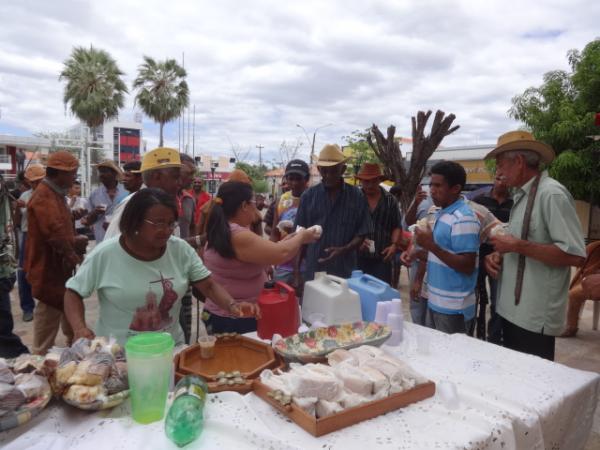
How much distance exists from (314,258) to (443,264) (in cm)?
109

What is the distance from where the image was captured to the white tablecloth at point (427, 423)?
1.20 metres

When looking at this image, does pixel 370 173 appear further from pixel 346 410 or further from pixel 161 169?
pixel 346 410

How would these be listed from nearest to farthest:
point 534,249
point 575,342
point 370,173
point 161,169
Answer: point 534,249
point 161,169
point 370,173
point 575,342

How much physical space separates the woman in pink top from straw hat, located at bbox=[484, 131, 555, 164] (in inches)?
48.7

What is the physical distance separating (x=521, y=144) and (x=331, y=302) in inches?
56.9

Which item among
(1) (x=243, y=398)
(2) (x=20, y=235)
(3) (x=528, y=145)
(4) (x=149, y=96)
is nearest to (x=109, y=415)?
(1) (x=243, y=398)

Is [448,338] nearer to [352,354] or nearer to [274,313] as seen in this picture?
[352,354]

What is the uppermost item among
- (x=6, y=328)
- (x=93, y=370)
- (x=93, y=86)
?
(x=93, y=86)

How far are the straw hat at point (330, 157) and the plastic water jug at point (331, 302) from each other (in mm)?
1279

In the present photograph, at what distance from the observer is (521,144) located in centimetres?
235

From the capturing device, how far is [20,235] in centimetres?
554

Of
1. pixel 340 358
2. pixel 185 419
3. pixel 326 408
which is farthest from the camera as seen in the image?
pixel 340 358

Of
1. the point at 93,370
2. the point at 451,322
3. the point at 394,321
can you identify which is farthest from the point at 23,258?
the point at 451,322

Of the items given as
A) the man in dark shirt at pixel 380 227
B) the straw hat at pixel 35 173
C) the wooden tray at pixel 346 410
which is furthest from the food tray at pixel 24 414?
the straw hat at pixel 35 173
